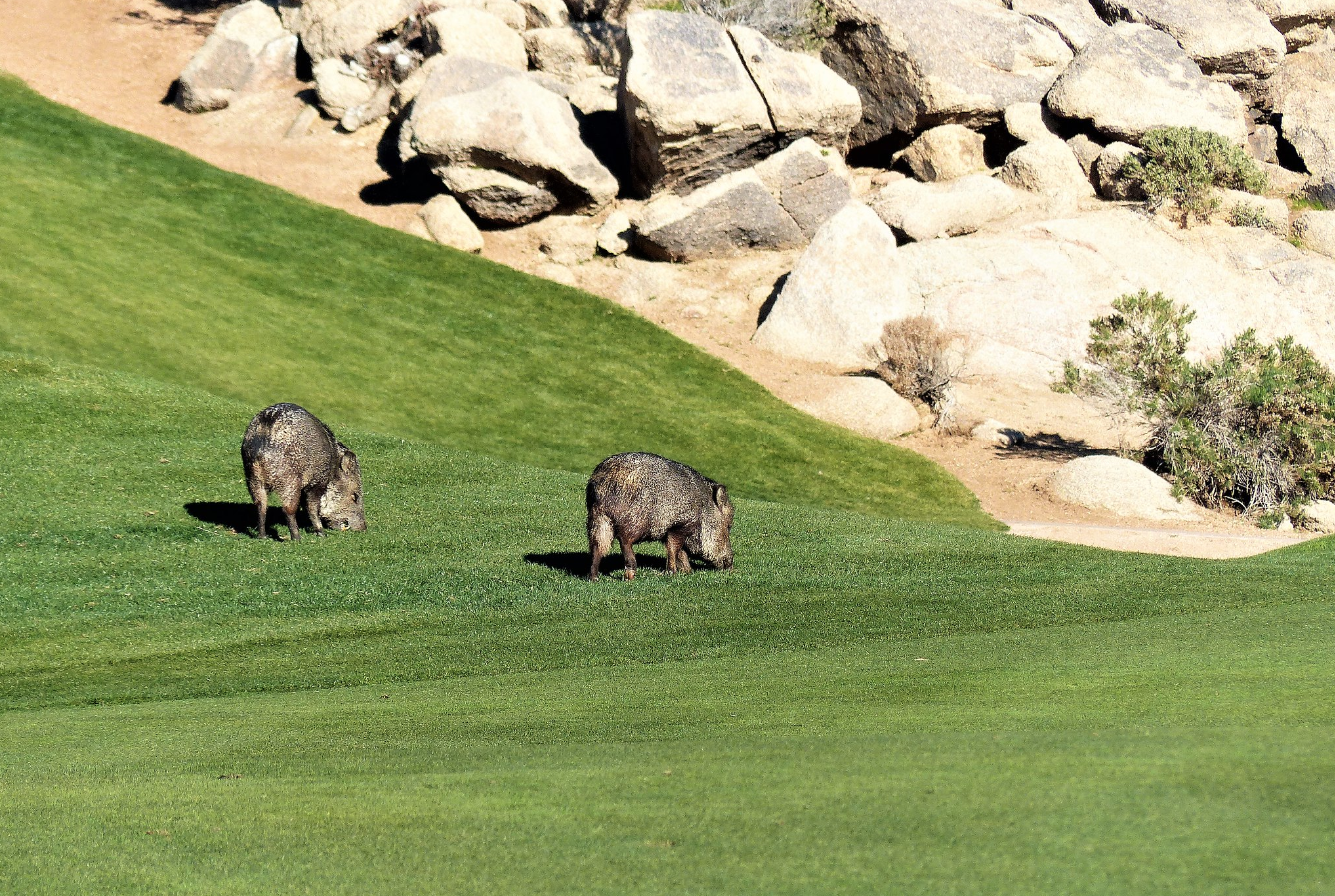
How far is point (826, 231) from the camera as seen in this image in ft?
111

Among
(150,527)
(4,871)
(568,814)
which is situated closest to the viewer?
(4,871)

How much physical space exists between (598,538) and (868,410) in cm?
1666

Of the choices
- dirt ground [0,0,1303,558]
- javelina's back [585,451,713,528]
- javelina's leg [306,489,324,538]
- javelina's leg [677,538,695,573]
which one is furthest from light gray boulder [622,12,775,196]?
javelina's back [585,451,713,528]

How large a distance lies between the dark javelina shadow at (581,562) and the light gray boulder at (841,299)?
15989mm

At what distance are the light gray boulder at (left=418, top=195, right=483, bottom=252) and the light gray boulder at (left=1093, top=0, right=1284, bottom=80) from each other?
21529 mm

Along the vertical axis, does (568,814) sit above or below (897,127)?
below

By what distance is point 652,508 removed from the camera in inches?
580

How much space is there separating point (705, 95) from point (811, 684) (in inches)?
1093

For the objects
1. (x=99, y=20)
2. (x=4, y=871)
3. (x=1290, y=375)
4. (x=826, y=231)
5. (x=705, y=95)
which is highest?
(x=99, y=20)

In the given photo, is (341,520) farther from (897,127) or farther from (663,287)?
(897,127)

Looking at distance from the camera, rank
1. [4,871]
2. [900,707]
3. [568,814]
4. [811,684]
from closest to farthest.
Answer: [4,871] < [568,814] < [900,707] < [811,684]

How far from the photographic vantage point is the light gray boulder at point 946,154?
38906 millimetres

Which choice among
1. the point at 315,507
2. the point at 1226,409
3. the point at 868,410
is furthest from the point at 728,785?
the point at 868,410

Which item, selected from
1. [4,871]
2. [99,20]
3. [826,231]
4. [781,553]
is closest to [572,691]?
[4,871]
